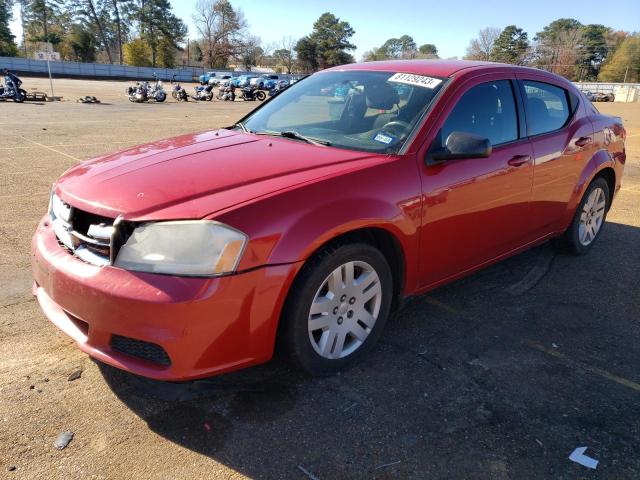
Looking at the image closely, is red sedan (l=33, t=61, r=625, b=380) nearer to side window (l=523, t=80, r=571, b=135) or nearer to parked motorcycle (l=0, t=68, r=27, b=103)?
side window (l=523, t=80, r=571, b=135)

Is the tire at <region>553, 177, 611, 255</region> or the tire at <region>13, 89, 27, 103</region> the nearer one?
the tire at <region>553, 177, 611, 255</region>

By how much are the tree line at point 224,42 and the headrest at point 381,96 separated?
83.7 m

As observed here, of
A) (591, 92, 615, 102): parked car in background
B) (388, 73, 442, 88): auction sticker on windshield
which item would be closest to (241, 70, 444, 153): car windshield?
(388, 73, 442, 88): auction sticker on windshield

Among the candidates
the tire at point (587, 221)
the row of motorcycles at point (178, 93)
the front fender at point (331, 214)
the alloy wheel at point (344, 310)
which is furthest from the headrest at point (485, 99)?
the row of motorcycles at point (178, 93)

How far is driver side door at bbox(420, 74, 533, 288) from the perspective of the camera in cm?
317

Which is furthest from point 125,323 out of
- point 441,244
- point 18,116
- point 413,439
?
point 18,116

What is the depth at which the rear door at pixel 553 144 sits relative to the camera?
4008 millimetres

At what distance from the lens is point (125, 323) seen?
7.47 feet

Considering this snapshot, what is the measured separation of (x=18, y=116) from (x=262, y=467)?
734 inches

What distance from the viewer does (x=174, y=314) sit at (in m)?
2.22

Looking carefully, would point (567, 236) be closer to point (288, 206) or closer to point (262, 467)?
point (288, 206)

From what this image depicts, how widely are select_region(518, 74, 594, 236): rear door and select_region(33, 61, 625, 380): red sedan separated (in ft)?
0.07

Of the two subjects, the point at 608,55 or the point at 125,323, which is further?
the point at 608,55

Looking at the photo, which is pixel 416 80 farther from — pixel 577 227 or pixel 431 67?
pixel 577 227
